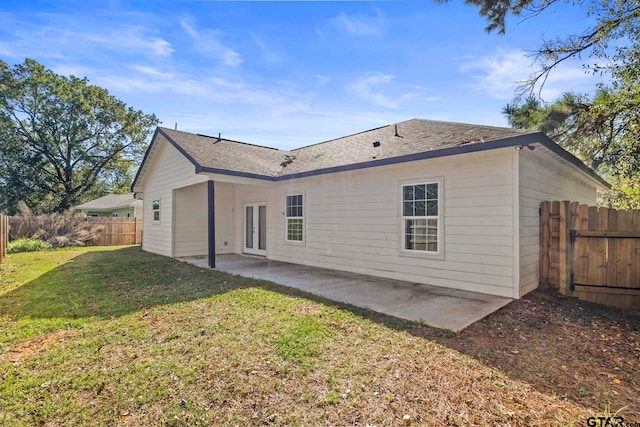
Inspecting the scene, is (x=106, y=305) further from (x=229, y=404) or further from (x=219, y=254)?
(x=219, y=254)

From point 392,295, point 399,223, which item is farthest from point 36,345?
point 399,223

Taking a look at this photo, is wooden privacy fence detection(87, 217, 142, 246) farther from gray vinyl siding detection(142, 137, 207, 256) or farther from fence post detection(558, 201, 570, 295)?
fence post detection(558, 201, 570, 295)

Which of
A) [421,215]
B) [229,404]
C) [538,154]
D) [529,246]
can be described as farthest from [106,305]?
[538,154]

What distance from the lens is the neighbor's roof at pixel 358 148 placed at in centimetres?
604

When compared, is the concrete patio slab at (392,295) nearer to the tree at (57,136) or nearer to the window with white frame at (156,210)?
the window with white frame at (156,210)

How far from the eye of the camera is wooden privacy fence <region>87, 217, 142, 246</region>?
17.0m

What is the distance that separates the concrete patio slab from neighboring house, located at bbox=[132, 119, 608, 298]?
1.47ft

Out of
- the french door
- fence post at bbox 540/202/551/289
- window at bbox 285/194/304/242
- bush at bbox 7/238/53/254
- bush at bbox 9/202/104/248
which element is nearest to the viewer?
fence post at bbox 540/202/551/289

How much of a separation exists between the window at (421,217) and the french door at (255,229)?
574cm

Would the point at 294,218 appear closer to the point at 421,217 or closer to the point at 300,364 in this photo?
the point at 421,217

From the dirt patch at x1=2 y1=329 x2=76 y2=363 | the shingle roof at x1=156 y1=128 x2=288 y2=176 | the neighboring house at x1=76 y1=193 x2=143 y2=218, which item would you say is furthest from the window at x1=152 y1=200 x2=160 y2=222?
the neighboring house at x1=76 y1=193 x2=143 y2=218

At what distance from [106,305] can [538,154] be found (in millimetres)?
8567

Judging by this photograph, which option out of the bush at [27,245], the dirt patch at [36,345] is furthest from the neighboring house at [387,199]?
the bush at [27,245]

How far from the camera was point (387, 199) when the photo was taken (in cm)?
748
